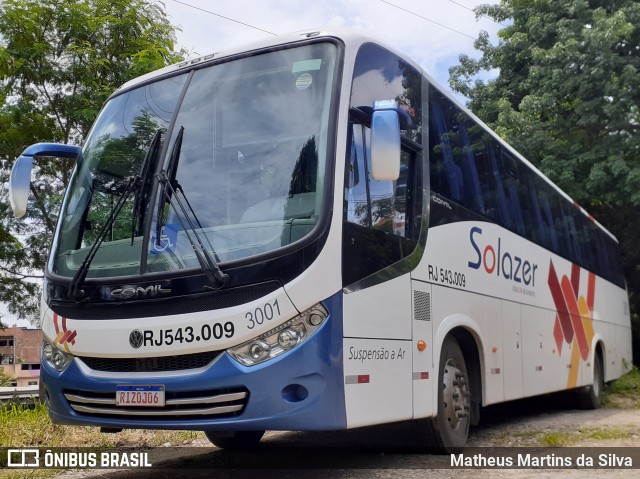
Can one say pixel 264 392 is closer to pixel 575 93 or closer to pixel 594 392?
pixel 594 392

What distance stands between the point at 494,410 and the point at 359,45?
8.25m

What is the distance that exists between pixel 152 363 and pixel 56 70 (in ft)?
33.2

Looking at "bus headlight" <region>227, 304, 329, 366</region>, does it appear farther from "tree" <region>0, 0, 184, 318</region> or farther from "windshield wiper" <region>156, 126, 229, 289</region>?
"tree" <region>0, 0, 184, 318</region>

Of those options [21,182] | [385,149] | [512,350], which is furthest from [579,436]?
[21,182]

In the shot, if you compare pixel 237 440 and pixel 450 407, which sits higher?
pixel 450 407

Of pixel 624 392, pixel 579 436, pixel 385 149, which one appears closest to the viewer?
pixel 385 149

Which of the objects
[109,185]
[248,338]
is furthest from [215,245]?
[109,185]

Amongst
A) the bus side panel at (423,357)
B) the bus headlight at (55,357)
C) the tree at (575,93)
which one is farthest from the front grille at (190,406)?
the tree at (575,93)

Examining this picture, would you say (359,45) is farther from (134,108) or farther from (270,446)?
(270,446)

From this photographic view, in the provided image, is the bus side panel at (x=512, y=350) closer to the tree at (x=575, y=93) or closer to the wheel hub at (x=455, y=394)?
the wheel hub at (x=455, y=394)

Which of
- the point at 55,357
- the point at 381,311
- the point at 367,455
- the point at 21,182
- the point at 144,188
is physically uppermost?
the point at 21,182

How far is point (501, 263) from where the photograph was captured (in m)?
8.85

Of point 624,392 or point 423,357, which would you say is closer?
point 423,357

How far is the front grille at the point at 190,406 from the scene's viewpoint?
16.8ft
